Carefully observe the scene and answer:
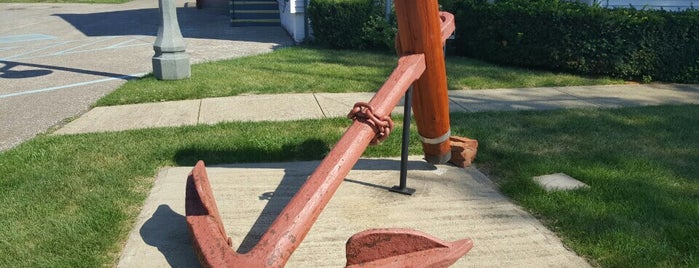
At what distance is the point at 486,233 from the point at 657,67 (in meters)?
6.47

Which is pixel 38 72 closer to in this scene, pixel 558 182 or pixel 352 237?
pixel 558 182

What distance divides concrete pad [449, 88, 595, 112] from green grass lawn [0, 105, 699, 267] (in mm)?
426

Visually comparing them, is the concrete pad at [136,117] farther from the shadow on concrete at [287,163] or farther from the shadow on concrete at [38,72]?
the shadow on concrete at [38,72]

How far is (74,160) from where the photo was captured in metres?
4.66

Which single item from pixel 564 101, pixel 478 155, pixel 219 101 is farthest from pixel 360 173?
pixel 564 101

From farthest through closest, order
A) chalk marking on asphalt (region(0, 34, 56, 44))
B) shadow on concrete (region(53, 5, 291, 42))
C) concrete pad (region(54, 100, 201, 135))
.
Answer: shadow on concrete (region(53, 5, 291, 42)), chalk marking on asphalt (region(0, 34, 56, 44)), concrete pad (region(54, 100, 201, 135))

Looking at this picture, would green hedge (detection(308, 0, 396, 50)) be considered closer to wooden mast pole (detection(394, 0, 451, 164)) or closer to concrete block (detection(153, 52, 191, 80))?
concrete block (detection(153, 52, 191, 80))

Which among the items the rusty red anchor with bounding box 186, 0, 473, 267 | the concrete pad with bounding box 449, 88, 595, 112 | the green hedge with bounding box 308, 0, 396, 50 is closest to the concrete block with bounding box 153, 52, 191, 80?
the concrete pad with bounding box 449, 88, 595, 112

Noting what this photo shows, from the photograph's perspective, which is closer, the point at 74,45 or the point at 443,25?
the point at 443,25

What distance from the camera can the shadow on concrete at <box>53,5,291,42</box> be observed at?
1421 centimetres

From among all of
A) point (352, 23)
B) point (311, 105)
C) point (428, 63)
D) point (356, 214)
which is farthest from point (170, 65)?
point (428, 63)

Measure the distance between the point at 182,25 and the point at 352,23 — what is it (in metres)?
7.56

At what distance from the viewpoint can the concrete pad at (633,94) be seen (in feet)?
23.0

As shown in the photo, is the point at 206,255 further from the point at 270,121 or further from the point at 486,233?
the point at 270,121
